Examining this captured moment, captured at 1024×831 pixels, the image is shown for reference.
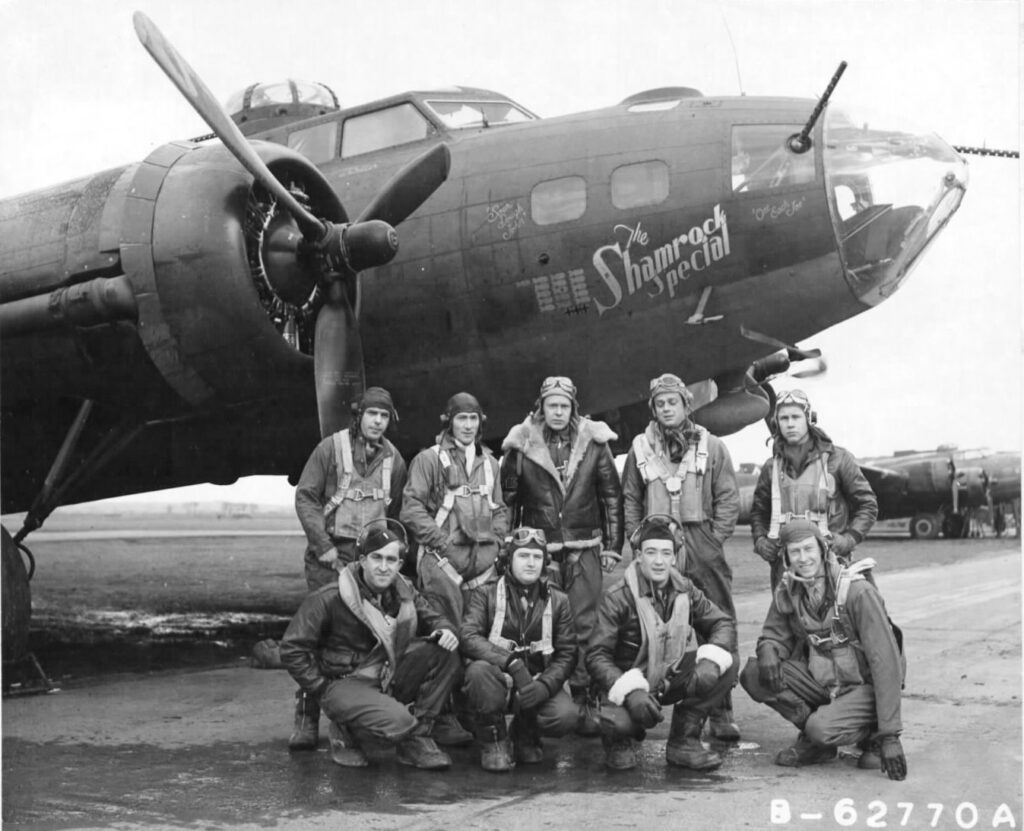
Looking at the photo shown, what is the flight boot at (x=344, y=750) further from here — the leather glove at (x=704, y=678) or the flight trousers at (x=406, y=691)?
the leather glove at (x=704, y=678)

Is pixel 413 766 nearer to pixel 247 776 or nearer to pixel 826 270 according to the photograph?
pixel 247 776

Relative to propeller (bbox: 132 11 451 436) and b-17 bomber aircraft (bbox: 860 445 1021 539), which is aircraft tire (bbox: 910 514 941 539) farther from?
propeller (bbox: 132 11 451 436)

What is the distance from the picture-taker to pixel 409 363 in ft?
30.2

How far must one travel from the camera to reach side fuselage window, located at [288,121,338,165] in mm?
10148

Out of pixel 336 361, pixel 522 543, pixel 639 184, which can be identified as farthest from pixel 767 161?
pixel 522 543

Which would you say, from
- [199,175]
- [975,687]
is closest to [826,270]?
[975,687]

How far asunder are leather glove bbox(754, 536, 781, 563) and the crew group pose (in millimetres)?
20

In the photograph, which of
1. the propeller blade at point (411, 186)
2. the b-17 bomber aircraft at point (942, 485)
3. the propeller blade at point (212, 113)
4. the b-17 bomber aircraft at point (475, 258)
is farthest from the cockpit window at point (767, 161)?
the b-17 bomber aircraft at point (942, 485)

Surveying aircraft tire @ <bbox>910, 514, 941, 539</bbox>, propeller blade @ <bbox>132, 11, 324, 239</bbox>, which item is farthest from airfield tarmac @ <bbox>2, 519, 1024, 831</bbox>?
aircraft tire @ <bbox>910, 514, 941, 539</bbox>

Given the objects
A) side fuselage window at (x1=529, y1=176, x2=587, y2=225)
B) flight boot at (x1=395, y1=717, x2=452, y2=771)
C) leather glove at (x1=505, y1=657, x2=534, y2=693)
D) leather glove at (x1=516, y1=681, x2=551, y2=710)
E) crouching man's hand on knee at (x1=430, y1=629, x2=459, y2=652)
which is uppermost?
side fuselage window at (x1=529, y1=176, x2=587, y2=225)

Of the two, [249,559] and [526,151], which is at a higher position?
[526,151]

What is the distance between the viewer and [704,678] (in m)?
5.66

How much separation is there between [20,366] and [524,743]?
5.11m

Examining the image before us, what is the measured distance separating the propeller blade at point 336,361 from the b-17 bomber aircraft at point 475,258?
2 centimetres
